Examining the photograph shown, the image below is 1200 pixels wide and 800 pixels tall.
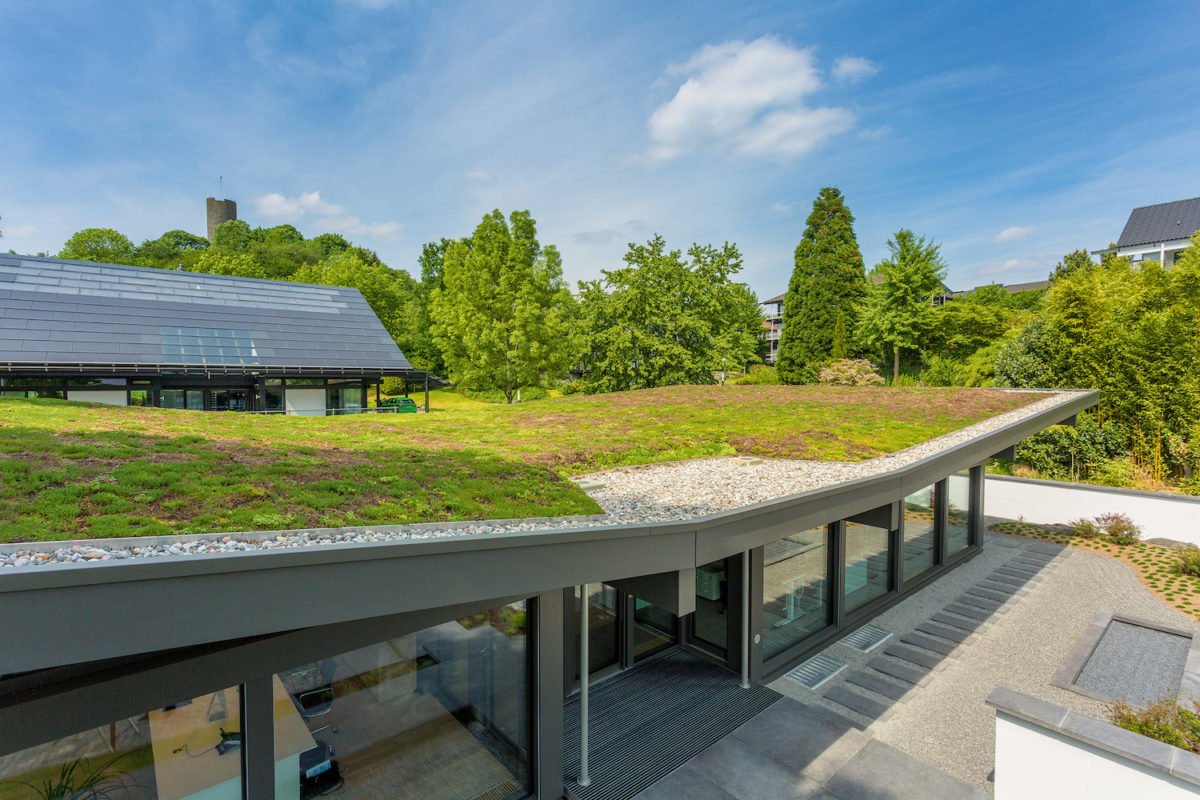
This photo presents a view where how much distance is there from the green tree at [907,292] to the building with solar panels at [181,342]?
2437cm

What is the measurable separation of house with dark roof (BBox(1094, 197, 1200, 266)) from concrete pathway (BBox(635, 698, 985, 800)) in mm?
47081

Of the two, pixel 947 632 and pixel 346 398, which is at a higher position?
pixel 346 398

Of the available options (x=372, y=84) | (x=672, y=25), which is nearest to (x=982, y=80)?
(x=672, y=25)

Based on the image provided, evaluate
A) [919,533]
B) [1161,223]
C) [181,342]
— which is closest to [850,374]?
[919,533]

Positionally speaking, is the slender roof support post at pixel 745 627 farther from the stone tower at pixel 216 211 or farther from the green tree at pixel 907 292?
the stone tower at pixel 216 211

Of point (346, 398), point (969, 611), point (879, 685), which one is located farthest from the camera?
A: point (346, 398)

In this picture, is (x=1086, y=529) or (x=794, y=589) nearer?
(x=794, y=589)

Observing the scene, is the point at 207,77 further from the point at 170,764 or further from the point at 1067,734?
the point at 1067,734

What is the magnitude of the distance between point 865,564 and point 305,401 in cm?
1613

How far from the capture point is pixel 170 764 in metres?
3.21

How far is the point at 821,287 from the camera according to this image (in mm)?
32250

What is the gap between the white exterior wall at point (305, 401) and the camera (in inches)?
646

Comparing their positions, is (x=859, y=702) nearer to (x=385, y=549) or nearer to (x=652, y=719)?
(x=652, y=719)

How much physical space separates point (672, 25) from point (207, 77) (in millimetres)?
8780
